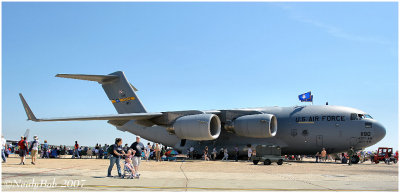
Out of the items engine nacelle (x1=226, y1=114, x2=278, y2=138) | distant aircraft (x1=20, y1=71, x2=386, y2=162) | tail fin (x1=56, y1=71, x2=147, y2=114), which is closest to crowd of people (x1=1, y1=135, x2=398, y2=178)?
distant aircraft (x1=20, y1=71, x2=386, y2=162)

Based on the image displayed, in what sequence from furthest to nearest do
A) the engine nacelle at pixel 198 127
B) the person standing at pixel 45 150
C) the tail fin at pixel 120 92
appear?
the person standing at pixel 45 150, the tail fin at pixel 120 92, the engine nacelle at pixel 198 127

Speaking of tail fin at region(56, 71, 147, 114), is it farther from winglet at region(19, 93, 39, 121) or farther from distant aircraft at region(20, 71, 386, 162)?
winglet at region(19, 93, 39, 121)

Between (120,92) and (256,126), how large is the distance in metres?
11.7

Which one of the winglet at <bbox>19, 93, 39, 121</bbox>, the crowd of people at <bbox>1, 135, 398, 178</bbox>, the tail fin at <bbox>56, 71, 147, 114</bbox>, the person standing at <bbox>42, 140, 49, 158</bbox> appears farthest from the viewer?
the person standing at <bbox>42, 140, 49, 158</bbox>

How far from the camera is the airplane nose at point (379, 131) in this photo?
74.4 feet

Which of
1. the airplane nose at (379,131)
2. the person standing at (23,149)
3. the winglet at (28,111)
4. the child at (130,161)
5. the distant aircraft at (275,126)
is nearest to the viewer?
the child at (130,161)

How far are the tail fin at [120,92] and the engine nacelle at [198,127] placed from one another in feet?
19.5

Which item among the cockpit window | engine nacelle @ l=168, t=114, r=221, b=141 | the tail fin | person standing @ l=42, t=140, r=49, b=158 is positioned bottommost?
person standing @ l=42, t=140, r=49, b=158

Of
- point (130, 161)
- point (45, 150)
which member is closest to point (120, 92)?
point (45, 150)

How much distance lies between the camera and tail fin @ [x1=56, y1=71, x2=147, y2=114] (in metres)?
29.7

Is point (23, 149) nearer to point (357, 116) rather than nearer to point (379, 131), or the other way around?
point (357, 116)

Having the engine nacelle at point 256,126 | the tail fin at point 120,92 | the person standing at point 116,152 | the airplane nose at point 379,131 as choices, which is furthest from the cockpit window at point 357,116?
the person standing at point 116,152

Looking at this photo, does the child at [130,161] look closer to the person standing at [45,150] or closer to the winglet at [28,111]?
the winglet at [28,111]

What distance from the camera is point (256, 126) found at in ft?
76.8
